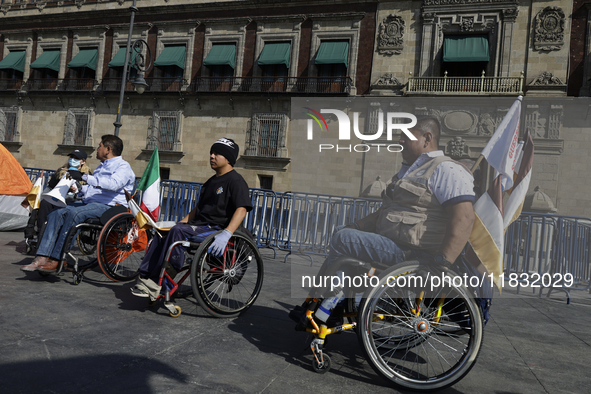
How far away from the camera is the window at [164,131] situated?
73.0 ft

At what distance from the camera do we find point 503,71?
56.6ft

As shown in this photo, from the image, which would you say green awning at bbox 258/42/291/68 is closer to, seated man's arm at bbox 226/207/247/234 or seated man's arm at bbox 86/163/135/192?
seated man's arm at bbox 86/163/135/192

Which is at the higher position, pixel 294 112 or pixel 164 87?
pixel 164 87

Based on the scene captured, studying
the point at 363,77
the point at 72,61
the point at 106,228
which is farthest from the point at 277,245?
the point at 72,61

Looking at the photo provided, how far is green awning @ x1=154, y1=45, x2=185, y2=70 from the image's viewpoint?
22.1m

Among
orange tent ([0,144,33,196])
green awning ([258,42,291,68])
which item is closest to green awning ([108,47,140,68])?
green awning ([258,42,291,68])

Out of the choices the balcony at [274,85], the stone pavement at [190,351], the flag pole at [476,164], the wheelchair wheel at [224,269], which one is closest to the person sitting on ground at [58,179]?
the stone pavement at [190,351]

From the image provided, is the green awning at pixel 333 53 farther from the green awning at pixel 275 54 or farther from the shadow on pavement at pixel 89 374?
the shadow on pavement at pixel 89 374

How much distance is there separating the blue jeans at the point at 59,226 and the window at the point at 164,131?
18579 mm

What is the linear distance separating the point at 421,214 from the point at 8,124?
31.4 metres

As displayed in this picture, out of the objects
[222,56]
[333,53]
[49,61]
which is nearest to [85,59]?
[49,61]

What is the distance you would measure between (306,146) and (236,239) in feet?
5.04

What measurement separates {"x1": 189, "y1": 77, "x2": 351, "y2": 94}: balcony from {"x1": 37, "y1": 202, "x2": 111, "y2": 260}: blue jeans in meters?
16.4

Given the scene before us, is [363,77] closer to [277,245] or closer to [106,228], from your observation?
[277,245]
